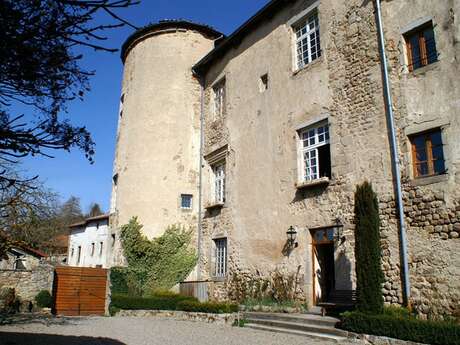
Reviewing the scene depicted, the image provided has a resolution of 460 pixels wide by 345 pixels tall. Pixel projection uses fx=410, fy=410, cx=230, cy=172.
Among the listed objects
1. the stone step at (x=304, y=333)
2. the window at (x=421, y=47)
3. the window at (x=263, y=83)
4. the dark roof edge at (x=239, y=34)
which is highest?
the dark roof edge at (x=239, y=34)

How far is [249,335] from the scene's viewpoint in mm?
8391

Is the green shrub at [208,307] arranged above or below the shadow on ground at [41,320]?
above

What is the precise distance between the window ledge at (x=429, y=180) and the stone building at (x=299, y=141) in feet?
0.08

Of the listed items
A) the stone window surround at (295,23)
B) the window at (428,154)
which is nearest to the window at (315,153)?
the stone window surround at (295,23)

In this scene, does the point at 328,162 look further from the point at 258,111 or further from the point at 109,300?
the point at 109,300

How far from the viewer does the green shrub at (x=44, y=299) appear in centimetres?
1795

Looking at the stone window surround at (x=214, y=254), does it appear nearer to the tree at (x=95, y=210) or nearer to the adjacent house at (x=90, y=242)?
the adjacent house at (x=90, y=242)

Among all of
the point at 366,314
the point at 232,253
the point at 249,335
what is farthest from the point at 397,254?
the point at 232,253

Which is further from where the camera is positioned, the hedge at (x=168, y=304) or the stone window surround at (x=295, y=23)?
the stone window surround at (x=295, y=23)

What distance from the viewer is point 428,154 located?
27.7ft

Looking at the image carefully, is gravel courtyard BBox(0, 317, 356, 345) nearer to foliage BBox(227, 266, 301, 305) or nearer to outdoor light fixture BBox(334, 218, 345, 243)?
foliage BBox(227, 266, 301, 305)

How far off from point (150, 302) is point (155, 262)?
190 centimetres

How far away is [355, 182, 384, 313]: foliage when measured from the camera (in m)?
7.68

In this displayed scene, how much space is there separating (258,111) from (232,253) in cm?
471
